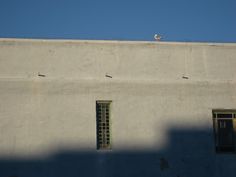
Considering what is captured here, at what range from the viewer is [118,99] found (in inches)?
770

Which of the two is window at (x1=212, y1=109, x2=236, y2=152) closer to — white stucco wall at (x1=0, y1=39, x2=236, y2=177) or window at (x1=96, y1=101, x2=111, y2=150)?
white stucco wall at (x1=0, y1=39, x2=236, y2=177)

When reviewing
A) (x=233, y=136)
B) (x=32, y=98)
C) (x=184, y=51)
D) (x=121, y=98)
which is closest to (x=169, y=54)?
(x=184, y=51)

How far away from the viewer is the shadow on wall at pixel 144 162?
1861cm

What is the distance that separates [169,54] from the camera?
20.5 m

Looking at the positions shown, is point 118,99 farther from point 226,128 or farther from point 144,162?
point 226,128

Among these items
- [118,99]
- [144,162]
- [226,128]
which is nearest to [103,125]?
[118,99]

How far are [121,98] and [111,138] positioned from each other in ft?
4.93

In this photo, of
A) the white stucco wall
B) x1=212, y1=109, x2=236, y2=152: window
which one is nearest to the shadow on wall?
the white stucco wall

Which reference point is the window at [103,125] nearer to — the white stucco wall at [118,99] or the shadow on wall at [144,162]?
the white stucco wall at [118,99]

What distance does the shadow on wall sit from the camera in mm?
18609

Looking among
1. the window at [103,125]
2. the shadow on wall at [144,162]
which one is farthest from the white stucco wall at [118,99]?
the window at [103,125]

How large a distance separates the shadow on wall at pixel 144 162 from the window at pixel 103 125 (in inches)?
16.4

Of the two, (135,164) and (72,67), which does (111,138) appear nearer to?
(135,164)

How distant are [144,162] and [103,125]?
78.0 inches
